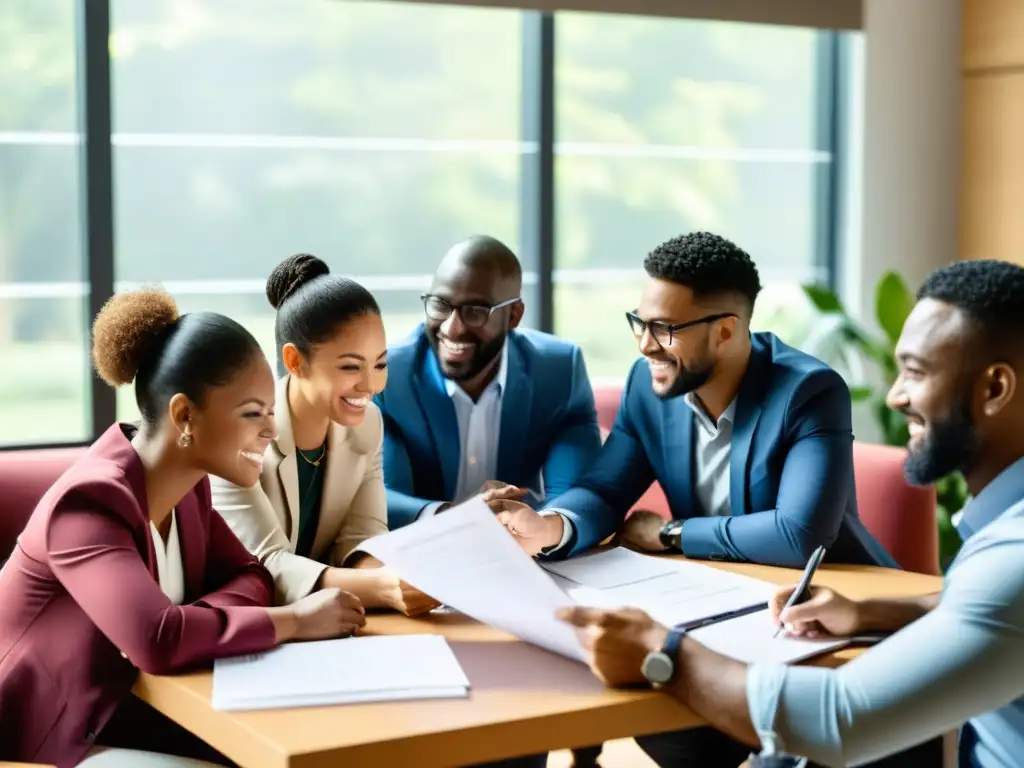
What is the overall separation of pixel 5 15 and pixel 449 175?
231 centimetres

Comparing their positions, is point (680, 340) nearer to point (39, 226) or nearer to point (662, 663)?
point (662, 663)

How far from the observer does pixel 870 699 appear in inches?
57.9

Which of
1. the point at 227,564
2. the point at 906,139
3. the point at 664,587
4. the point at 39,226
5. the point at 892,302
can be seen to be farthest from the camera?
the point at 906,139

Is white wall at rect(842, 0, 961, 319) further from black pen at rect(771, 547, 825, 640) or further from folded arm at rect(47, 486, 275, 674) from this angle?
folded arm at rect(47, 486, 275, 674)

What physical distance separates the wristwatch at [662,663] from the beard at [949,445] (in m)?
0.40

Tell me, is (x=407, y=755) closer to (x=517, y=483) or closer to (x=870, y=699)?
(x=870, y=699)

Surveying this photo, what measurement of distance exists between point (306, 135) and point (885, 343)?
2.57 m

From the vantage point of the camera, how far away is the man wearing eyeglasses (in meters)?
2.28

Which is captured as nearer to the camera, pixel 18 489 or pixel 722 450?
pixel 722 450

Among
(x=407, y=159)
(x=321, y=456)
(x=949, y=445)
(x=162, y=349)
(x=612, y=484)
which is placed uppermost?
(x=407, y=159)

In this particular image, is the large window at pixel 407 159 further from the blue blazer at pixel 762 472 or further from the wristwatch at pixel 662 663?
the wristwatch at pixel 662 663

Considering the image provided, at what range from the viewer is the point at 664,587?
2.05 metres

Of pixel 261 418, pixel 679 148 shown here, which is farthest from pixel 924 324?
pixel 679 148

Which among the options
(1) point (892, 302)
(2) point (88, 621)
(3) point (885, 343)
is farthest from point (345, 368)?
(3) point (885, 343)
